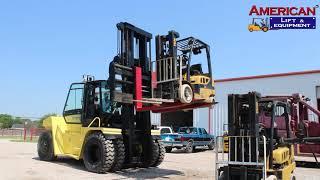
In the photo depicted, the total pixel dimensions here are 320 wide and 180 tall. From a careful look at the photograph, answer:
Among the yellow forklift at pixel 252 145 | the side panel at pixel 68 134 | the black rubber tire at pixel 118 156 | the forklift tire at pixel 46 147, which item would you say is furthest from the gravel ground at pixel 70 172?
the yellow forklift at pixel 252 145

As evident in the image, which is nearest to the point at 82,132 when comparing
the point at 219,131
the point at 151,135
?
the point at 151,135

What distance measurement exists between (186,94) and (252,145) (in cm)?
393

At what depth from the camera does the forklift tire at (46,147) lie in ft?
54.9

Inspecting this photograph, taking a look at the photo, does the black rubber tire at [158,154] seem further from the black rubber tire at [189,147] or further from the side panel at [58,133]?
the black rubber tire at [189,147]

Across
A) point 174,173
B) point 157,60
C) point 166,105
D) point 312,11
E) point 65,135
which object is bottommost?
point 174,173

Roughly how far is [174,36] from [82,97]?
4.15m

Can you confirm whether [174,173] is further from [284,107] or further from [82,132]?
[284,107]

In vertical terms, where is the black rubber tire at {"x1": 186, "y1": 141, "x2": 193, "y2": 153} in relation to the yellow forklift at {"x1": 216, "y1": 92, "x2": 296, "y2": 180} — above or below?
below

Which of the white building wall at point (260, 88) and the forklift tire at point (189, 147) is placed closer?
the forklift tire at point (189, 147)

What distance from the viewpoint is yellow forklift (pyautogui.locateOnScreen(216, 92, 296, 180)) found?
9.47 m

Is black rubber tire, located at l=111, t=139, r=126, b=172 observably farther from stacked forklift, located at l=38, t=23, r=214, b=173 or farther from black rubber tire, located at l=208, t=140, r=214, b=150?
black rubber tire, located at l=208, t=140, r=214, b=150

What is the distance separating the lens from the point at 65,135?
1614 cm

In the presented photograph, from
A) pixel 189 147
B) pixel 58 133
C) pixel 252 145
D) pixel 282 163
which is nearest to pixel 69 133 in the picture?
pixel 58 133

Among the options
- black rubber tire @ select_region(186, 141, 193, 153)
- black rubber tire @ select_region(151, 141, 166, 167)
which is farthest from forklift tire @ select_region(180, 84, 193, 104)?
black rubber tire @ select_region(186, 141, 193, 153)
